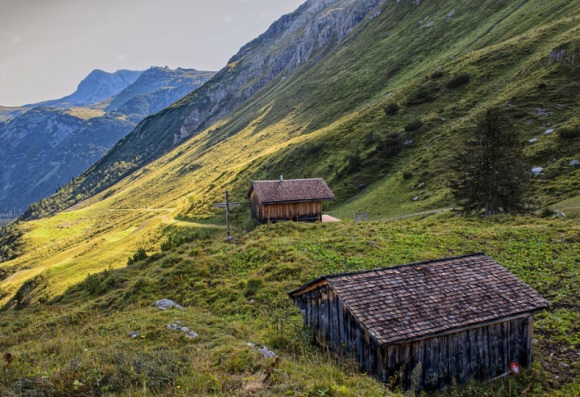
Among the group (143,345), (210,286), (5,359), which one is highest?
(5,359)

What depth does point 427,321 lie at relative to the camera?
37.9 ft

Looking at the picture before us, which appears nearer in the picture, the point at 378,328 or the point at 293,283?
the point at 378,328

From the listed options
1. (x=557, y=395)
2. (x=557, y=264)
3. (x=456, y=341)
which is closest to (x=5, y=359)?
(x=456, y=341)

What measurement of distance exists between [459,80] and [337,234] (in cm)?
4856

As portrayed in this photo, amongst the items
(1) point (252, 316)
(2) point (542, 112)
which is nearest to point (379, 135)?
(2) point (542, 112)

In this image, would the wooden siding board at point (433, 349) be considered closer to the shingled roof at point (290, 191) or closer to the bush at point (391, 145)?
the shingled roof at point (290, 191)

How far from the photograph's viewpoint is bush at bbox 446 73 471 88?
6419 centimetres

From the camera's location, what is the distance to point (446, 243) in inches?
1005

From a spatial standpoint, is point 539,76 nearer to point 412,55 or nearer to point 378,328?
point 412,55

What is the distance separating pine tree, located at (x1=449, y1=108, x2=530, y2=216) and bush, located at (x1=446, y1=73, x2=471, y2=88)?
36.4 metres

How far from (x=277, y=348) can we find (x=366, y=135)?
5537cm

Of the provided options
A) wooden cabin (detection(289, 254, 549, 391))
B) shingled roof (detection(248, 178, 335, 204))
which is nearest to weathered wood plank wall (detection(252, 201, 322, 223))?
shingled roof (detection(248, 178, 335, 204))

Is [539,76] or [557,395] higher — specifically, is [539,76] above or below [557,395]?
above

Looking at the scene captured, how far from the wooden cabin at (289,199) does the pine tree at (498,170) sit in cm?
1939
